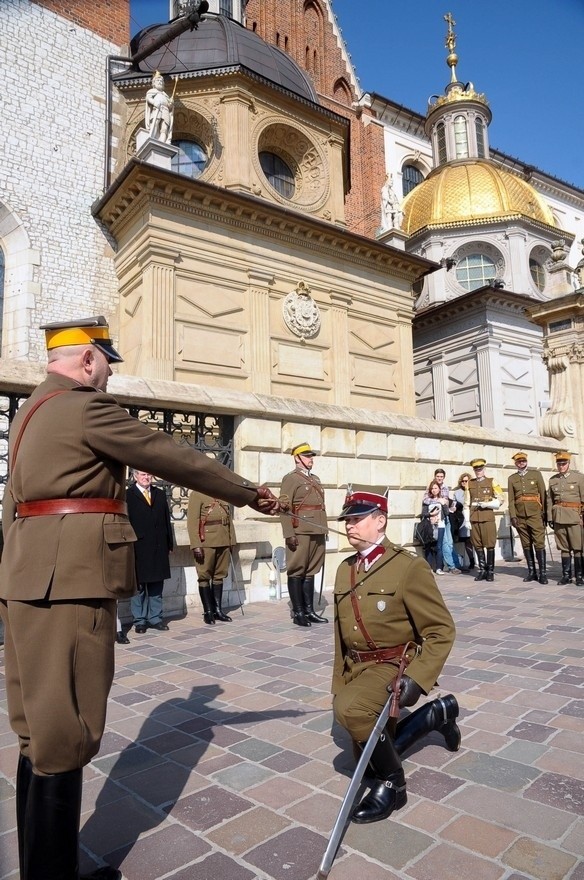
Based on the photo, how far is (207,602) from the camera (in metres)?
7.21

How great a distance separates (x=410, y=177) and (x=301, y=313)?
25320 mm

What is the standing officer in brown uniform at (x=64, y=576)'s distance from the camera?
80.7 inches

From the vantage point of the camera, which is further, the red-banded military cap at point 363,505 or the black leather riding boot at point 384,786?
the red-banded military cap at point 363,505

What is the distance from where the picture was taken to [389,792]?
2.71 metres

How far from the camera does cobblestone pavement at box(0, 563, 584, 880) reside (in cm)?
236

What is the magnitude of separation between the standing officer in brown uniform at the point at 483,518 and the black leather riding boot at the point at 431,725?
7.40 meters

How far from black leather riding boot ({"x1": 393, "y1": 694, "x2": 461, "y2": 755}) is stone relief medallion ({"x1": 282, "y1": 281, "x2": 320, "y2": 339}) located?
46.5ft

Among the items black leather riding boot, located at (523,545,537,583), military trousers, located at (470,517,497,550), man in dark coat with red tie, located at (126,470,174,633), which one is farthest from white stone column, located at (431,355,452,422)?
man in dark coat with red tie, located at (126,470,174,633)

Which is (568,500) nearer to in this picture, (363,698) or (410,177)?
(363,698)

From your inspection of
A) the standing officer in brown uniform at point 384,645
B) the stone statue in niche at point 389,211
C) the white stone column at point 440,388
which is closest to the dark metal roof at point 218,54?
the stone statue in niche at point 389,211

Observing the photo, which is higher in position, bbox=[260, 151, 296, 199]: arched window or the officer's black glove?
bbox=[260, 151, 296, 199]: arched window

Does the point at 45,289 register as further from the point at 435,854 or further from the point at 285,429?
the point at 435,854

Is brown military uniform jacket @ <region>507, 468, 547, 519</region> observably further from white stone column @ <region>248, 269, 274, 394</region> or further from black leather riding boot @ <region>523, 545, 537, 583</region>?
white stone column @ <region>248, 269, 274, 394</region>

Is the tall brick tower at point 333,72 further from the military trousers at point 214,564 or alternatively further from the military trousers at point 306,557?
the military trousers at point 214,564
